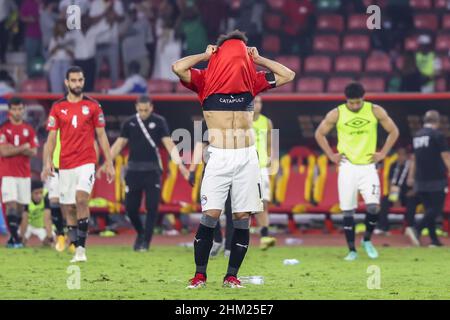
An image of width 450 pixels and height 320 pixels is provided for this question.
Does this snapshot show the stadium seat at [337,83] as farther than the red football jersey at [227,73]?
Yes

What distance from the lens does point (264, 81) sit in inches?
491

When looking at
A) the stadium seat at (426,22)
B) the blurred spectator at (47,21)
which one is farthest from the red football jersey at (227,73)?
the stadium seat at (426,22)

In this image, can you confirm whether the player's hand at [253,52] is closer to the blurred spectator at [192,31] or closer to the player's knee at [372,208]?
the player's knee at [372,208]

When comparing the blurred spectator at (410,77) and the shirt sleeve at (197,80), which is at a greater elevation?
the shirt sleeve at (197,80)

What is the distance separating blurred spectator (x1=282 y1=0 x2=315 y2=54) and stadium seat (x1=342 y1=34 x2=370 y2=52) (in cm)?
99

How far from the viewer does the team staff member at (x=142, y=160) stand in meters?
18.7

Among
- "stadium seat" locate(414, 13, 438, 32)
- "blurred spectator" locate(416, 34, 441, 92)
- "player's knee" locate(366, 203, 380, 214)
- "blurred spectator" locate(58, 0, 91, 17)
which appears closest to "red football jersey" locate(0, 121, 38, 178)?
"player's knee" locate(366, 203, 380, 214)

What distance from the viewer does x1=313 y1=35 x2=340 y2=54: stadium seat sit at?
27.6 meters

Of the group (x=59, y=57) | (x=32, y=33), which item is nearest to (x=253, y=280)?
(x=59, y=57)

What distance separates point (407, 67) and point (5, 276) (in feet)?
45.8

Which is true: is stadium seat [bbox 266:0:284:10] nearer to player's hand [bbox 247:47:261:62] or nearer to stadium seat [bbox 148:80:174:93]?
stadium seat [bbox 148:80:174:93]

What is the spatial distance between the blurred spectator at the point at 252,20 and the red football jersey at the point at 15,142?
8376mm

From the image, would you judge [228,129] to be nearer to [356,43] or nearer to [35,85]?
[35,85]
